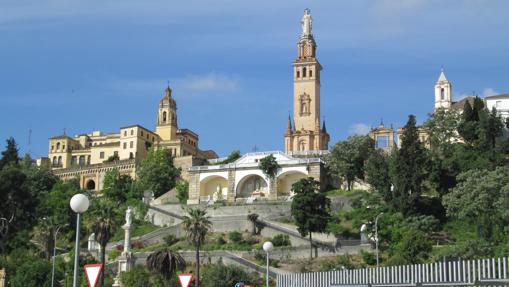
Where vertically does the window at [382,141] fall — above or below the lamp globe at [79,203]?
above

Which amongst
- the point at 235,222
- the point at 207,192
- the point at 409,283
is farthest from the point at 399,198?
the point at 409,283

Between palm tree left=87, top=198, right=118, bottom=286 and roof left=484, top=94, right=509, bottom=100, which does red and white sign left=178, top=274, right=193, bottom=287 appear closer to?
palm tree left=87, top=198, right=118, bottom=286

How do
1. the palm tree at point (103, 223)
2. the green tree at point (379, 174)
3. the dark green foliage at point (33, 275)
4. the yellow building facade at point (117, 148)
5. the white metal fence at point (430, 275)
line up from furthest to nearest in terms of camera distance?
the yellow building facade at point (117, 148)
the green tree at point (379, 174)
the dark green foliage at point (33, 275)
the palm tree at point (103, 223)
the white metal fence at point (430, 275)

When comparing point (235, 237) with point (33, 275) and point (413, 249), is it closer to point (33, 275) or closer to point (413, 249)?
point (33, 275)

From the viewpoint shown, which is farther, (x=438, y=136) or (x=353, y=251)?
(x=438, y=136)

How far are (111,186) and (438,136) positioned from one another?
39145 mm

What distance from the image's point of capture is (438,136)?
81.6 metres

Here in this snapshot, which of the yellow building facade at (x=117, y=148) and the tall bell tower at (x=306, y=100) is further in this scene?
the yellow building facade at (x=117, y=148)

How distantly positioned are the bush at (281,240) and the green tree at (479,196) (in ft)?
45.0

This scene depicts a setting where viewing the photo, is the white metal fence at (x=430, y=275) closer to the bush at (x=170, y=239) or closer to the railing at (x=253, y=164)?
the bush at (x=170, y=239)

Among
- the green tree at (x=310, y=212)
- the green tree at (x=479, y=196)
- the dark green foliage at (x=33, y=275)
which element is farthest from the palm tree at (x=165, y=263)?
the green tree at (x=479, y=196)

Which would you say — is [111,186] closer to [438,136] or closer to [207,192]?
[207,192]

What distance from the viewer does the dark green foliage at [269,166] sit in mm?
84000

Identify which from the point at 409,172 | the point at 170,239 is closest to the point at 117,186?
the point at 170,239
